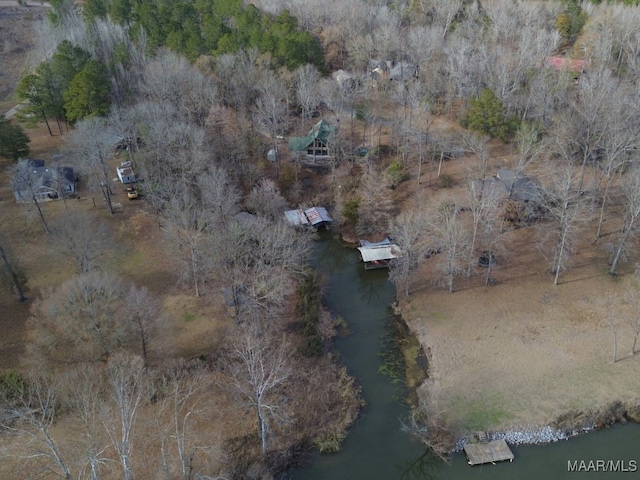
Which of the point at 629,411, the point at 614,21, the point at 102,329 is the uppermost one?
the point at 614,21

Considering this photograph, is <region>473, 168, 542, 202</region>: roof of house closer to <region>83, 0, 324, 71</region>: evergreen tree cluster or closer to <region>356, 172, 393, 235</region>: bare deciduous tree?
<region>356, 172, 393, 235</region>: bare deciduous tree

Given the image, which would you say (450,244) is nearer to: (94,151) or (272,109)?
(272,109)

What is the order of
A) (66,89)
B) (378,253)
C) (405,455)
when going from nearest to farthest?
(405,455) → (378,253) → (66,89)

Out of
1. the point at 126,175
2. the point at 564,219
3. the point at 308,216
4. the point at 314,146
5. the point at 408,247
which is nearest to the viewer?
the point at 564,219

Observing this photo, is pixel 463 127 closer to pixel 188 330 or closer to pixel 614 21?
pixel 614 21

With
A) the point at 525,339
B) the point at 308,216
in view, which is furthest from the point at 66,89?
the point at 525,339

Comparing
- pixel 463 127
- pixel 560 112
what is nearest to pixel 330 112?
pixel 463 127

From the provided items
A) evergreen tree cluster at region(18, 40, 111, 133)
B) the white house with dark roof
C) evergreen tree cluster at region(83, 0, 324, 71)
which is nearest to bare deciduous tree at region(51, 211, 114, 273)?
the white house with dark roof
